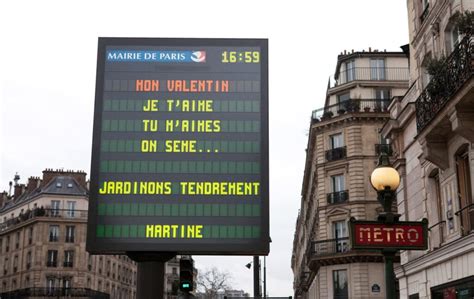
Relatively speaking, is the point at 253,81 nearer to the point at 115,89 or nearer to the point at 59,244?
the point at 115,89

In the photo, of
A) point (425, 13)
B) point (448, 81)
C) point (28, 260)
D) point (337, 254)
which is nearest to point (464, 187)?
point (448, 81)

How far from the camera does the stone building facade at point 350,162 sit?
45.3 metres

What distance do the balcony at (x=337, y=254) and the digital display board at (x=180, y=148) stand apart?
21940mm

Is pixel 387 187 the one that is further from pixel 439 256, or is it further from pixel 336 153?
pixel 336 153

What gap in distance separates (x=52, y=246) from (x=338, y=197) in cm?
3698

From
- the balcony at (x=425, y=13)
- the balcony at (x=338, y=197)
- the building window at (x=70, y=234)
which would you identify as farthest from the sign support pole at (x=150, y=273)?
the building window at (x=70, y=234)

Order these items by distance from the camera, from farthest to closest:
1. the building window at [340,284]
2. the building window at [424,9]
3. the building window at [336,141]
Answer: the building window at [336,141] < the building window at [340,284] < the building window at [424,9]

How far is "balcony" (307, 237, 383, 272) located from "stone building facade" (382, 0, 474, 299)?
21.5 metres

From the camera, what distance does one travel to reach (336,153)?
48406 mm

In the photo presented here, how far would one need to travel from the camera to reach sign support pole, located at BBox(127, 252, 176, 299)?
2348 centimetres

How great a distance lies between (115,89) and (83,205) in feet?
178

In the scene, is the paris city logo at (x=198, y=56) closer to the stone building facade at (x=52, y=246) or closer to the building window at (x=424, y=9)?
the building window at (x=424, y=9)

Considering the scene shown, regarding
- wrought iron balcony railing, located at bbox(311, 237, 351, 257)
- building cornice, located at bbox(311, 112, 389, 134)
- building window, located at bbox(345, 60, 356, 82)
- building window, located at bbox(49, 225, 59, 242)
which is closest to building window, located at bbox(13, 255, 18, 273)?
building window, located at bbox(49, 225, 59, 242)

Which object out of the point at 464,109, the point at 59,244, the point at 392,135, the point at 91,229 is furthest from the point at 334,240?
the point at 59,244
